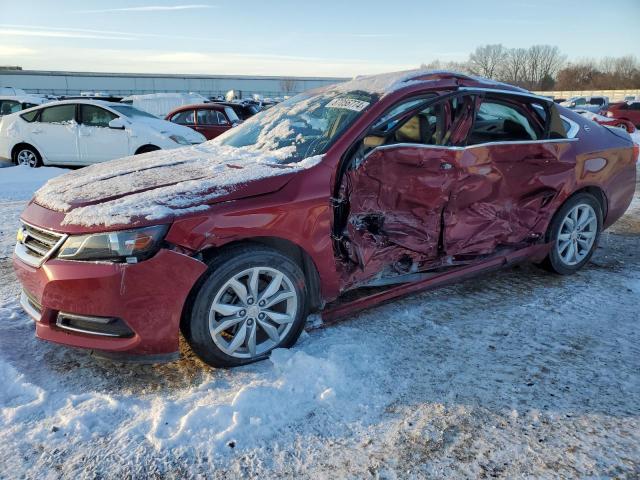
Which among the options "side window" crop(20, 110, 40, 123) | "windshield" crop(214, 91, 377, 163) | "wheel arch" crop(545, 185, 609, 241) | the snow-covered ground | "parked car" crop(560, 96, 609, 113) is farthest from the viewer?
"parked car" crop(560, 96, 609, 113)

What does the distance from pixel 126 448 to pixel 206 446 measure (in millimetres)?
359

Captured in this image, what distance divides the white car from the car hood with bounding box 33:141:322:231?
6550 mm

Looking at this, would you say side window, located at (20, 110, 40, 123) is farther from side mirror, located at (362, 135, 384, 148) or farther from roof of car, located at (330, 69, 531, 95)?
side mirror, located at (362, 135, 384, 148)

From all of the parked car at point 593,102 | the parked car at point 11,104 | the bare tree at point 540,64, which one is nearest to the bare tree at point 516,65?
the bare tree at point 540,64

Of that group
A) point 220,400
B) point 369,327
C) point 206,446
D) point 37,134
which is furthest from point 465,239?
point 37,134

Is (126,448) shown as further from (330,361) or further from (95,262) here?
(330,361)

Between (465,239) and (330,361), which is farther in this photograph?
(465,239)

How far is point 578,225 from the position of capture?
4543 millimetres

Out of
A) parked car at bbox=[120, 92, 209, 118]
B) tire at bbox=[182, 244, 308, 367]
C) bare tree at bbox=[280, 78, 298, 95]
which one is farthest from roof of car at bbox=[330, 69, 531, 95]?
bare tree at bbox=[280, 78, 298, 95]

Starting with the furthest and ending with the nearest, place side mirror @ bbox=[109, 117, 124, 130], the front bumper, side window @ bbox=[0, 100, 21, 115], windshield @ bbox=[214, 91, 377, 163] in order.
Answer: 1. side window @ bbox=[0, 100, 21, 115]
2. side mirror @ bbox=[109, 117, 124, 130]
3. windshield @ bbox=[214, 91, 377, 163]
4. the front bumper

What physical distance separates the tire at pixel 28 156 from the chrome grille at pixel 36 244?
832 cm

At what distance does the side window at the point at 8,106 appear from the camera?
1607cm

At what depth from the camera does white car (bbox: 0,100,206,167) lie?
9.87 meters

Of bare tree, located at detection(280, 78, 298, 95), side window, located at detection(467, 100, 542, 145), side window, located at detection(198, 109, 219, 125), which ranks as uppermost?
bare tree, located at detection(280, 78, 298, 95)
